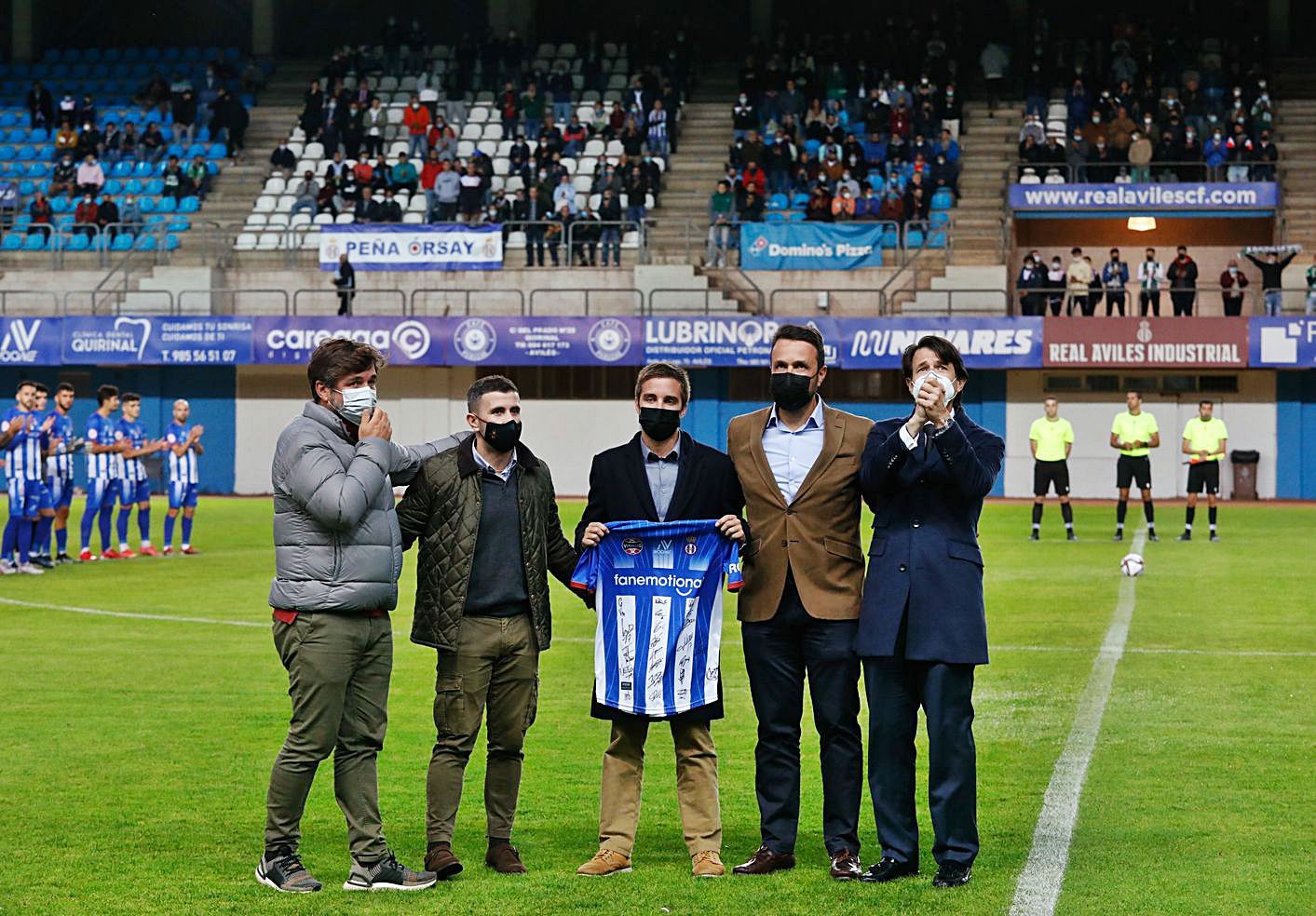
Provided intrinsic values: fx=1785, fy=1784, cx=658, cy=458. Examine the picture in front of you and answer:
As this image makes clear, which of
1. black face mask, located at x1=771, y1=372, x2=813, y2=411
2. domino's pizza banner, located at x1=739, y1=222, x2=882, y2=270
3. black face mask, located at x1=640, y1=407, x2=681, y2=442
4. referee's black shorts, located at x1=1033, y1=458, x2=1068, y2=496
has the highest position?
domino's pizza banner, located at x1=739, y1=222, x2=882, y2=270

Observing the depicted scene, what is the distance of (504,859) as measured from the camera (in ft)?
24.1

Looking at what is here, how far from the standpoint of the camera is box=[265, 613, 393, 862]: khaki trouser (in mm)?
6988

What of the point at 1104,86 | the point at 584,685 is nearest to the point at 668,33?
the point at 1104,86

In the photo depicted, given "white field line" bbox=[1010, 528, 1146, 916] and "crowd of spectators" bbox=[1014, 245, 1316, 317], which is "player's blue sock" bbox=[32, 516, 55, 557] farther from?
"crowd of spectators" bbox=[1014, 245, 1316, 317]

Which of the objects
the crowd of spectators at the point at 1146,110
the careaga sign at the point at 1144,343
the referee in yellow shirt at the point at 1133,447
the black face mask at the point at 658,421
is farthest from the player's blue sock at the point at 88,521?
the crowd of spectators at the point at 1146,110

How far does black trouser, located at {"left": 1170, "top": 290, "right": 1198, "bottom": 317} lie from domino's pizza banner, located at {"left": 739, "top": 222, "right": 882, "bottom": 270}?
666 centimetres

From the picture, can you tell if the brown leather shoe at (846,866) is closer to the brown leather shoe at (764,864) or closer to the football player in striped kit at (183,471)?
the brown leather shoe at (764,864)

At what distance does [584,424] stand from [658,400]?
35285 mm

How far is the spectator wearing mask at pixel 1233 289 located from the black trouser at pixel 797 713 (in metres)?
34.6

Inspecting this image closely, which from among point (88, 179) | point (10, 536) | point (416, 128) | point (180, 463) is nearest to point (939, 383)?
point (10, 536)


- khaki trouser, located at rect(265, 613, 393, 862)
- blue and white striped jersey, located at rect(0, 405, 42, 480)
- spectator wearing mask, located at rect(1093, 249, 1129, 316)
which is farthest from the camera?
spectator wearing mask, located at rect(1093, 249, 1129, 316)

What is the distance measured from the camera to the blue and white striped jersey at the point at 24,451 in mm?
21797

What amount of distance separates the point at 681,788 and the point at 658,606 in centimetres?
76

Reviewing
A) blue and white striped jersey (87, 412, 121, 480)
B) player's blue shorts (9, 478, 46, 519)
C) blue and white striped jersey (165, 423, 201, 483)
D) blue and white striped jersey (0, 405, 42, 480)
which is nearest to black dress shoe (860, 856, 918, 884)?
player's blue shorts (9, 478, 46, 519)
